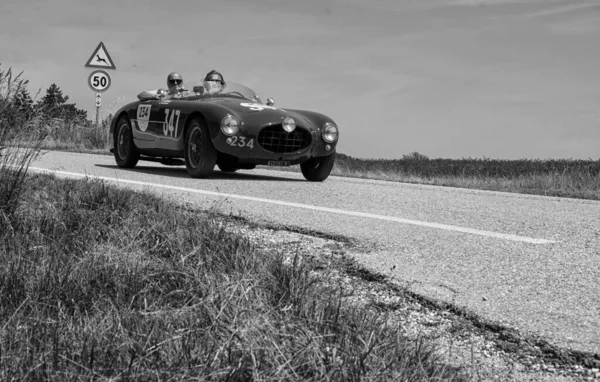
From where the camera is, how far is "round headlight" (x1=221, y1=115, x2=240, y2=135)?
348 inches

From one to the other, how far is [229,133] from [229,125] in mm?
89

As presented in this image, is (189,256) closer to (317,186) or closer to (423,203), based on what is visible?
(423,203)

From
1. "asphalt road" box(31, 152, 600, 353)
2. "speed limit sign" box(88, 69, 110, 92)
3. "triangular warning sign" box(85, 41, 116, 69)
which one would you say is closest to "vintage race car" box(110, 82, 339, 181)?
"asphalt road" box(31, 152, 600, 353)

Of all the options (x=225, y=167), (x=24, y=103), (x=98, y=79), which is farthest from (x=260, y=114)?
(x=98, y=79)

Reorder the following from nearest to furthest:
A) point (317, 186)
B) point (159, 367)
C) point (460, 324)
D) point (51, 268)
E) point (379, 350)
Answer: point (159, 367)
point (379, 350)
point (460, 324)
point (51, 268)
point (317, 186)

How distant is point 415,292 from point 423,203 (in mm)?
3625

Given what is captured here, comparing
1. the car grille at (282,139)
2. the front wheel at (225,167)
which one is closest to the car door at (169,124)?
the front wheel at (225,167)

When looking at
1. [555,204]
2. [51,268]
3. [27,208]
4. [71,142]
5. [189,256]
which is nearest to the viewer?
[51,268]

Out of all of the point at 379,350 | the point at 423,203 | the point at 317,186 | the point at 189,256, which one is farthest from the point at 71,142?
the point at 379,350

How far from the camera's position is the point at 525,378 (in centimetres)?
264

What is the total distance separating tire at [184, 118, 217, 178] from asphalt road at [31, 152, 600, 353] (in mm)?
169

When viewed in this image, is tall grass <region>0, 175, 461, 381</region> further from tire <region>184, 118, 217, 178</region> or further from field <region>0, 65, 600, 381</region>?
tire <region>184, 118, 217, 178</region>

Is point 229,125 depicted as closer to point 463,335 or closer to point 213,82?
point 213,82

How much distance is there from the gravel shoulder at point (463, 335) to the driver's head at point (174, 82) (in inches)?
259
